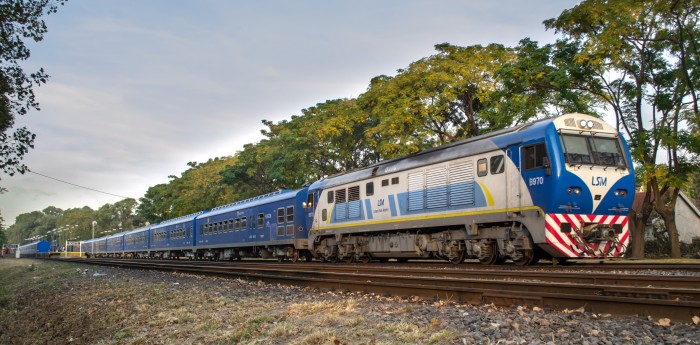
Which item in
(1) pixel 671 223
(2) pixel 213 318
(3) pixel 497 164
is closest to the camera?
(2) pixel 213 318

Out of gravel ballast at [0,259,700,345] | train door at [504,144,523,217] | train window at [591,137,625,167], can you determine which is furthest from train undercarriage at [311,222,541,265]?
gravel ballast at [0,259,700,345]

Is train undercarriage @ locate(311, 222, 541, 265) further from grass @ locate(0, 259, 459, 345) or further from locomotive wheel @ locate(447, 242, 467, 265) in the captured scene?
grass @ locate(0, 259, 459, 345)

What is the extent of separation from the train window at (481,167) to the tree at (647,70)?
10494 mm

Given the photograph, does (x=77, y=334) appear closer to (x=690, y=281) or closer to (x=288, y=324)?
(x=288, y=324)

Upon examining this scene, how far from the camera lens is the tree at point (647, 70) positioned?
21.3 metres

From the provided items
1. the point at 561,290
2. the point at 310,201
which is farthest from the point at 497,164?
the point at 310,201

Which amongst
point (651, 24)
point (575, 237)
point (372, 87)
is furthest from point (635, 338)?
point (372, 87)

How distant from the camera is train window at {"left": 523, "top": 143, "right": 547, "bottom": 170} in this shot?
1248cm

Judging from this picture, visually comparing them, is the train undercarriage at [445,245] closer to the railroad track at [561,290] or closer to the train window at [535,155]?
the train window at [535,155]

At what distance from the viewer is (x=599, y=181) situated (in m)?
12.7

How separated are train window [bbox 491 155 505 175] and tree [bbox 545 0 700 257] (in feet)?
34.9

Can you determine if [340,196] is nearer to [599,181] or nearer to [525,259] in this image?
[525,259]

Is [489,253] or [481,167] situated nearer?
[481,167]

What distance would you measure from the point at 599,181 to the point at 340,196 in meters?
10.4
